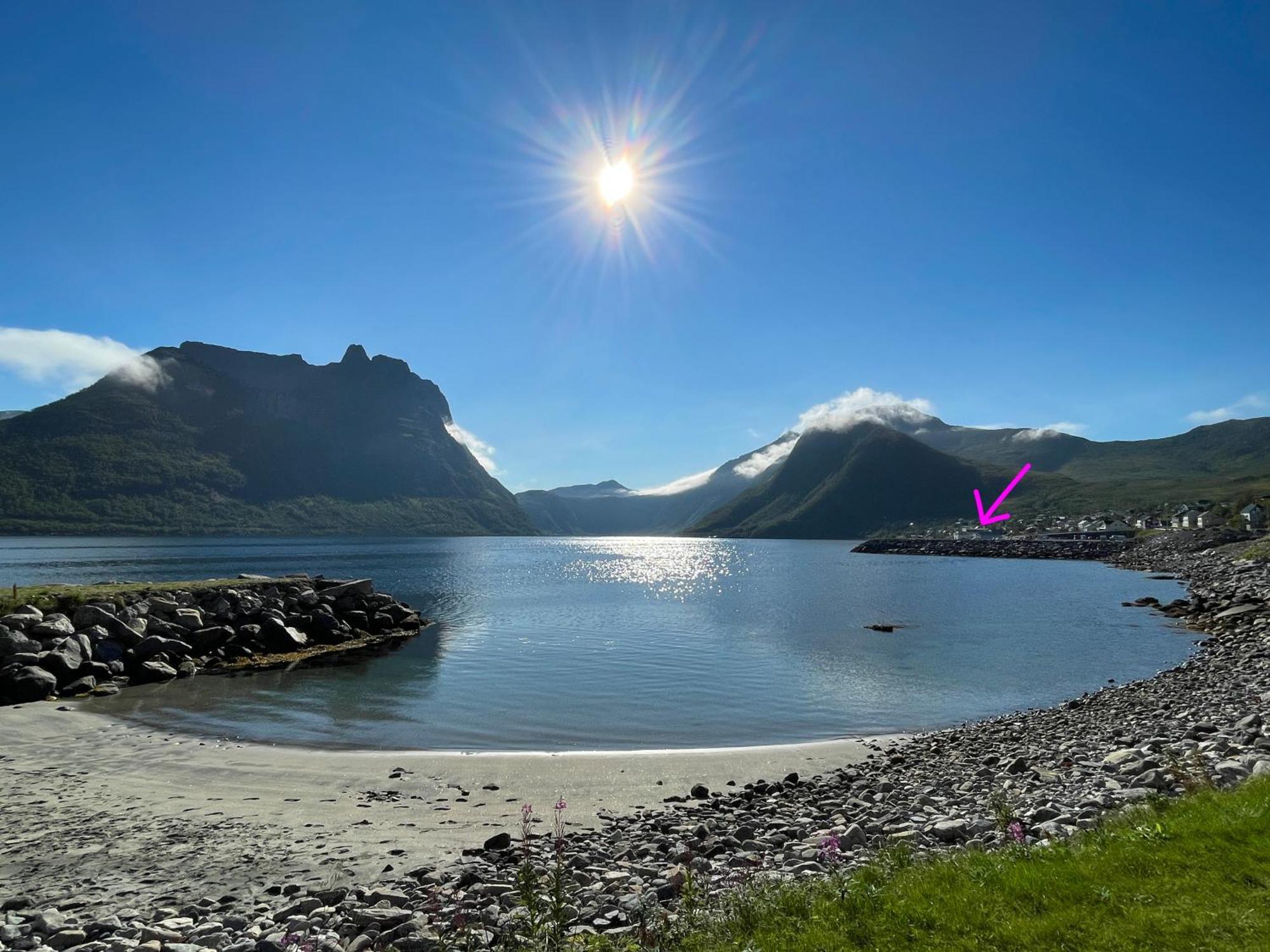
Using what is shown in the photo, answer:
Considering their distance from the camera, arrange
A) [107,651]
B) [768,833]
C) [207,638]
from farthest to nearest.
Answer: [207,638] < [107,651] < [768,833]

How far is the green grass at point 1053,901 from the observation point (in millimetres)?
7633

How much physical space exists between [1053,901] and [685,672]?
3213cm

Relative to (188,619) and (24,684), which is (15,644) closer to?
(24,684)

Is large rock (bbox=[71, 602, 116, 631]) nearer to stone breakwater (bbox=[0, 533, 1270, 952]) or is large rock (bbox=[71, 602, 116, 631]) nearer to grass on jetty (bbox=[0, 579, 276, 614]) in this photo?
grass on jetty (bbox=[0, 579, 276, 614])

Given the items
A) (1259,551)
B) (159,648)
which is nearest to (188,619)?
(159,648)

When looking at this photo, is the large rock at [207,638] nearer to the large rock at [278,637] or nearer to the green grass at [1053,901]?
the large rock at [278,637]

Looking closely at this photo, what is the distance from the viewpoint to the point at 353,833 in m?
16.1

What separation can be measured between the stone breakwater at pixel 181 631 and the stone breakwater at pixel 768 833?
2753 cm

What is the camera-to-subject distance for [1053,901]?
27.3 ft

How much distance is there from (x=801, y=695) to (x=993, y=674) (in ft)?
43.4

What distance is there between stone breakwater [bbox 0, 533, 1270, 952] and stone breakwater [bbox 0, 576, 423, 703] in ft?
90.3

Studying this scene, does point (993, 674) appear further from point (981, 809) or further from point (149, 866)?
point (149, 866)

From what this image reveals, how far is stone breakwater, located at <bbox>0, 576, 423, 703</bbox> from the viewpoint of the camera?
109ft

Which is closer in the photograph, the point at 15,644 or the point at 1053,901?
the point at 1053,901
